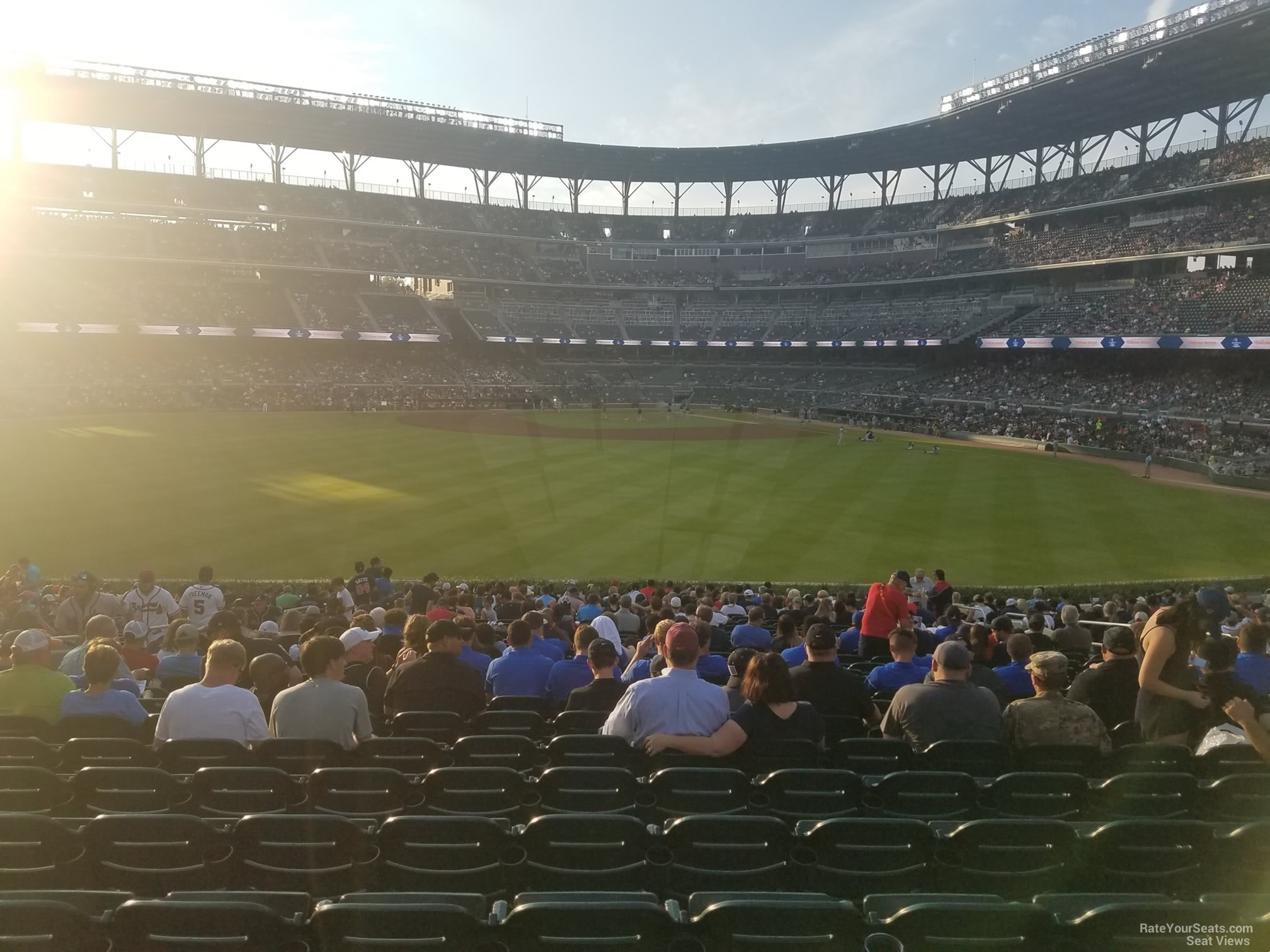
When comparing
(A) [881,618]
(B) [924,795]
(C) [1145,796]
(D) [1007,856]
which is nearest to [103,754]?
(B) [924,795]

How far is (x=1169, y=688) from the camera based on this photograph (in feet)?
19.8

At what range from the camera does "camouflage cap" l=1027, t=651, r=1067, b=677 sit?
5758 mm

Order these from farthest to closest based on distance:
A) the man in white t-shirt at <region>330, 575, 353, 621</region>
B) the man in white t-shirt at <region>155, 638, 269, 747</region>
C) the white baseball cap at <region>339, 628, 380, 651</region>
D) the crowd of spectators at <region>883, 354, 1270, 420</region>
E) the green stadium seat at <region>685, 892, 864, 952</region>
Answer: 1. the crowd of spectators at <region>883, 354, 1270, 420</region>
2. the man in white t-shirt at <region>330, 575, 353, 621</region>
3. the white baseball cap at <region>339, 628, 380, 651</region>
4. the man in white t-shirt at <region>155, 638, 269, 747</region>
5. the green stadium seat at <region>685, 892, 864, 952</region>

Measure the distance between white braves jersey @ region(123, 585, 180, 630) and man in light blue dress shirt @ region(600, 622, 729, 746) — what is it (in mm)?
10732

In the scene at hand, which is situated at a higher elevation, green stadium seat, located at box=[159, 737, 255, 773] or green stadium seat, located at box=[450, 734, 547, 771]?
green stadium seat, located at box=[159, 737, 255, 773]

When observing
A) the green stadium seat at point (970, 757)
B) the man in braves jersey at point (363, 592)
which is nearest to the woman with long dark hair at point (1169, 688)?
the green stadium seat at point (970, 757)

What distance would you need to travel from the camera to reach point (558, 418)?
213ft

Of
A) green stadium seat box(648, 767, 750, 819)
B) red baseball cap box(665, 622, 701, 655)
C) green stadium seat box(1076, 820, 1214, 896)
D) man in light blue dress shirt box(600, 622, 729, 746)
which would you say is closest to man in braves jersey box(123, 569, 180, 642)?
man in light blue dress shirt box(600, 622, 729, 746)

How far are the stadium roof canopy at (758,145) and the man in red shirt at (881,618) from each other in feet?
180

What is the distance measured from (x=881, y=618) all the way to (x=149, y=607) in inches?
472

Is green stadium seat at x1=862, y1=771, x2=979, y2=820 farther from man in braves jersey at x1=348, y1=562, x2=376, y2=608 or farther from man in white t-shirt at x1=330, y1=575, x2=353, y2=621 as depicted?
man in braves jersey at x1=348, y1=562, x2=376, y2=608

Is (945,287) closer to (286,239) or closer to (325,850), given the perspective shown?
(286,239)

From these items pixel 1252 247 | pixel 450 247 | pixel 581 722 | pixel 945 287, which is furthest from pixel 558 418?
pixel 581 722

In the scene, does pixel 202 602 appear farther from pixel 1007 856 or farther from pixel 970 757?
pixel 1007 856
